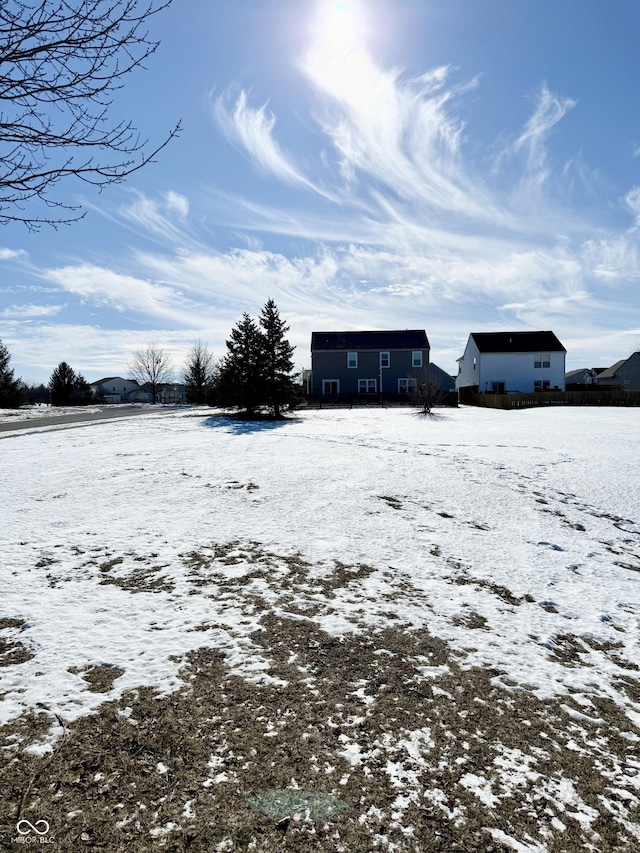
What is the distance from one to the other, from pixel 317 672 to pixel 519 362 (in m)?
50.6

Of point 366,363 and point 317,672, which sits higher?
point 366,363

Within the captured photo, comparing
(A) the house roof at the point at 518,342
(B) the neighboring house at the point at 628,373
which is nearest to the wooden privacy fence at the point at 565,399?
(A) the house roof at the point at 518,342

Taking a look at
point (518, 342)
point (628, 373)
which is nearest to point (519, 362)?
point (518, 342)

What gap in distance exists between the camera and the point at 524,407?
37.2 meters

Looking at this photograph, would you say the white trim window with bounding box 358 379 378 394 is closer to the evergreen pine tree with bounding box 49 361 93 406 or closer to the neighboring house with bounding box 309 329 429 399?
the neighboring house with bounding box 309 329 429 399

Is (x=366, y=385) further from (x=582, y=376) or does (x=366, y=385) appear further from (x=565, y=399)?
(x=582, y=376)

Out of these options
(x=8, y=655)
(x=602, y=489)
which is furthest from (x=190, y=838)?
(x=602, y=489)

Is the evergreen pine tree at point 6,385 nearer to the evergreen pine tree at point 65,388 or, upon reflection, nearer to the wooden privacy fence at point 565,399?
the evergreen pine tree at point 65,388

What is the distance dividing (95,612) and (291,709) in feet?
7.16

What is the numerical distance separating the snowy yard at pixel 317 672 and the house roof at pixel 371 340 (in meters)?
41.5

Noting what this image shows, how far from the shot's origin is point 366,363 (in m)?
48.8

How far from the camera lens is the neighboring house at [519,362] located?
48000mm

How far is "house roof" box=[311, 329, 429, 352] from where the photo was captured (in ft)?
159

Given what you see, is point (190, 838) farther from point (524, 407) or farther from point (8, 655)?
point (524, 407)
